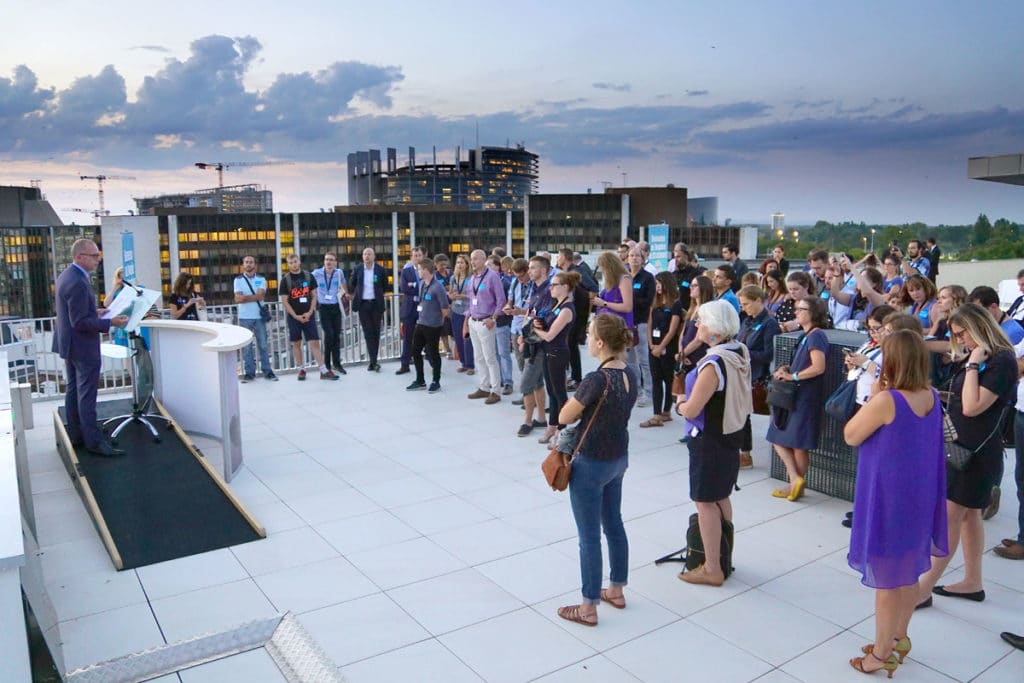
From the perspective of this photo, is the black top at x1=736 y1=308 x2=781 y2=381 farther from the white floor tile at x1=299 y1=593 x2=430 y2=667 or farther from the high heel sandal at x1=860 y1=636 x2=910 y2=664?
the white floor tile at x1=299 y1=593 x2=430 y2=667

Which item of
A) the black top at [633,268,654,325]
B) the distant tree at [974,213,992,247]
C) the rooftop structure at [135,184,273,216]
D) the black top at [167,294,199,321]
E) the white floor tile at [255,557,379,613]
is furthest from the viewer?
the rooftop structure at [135,184,273,216]

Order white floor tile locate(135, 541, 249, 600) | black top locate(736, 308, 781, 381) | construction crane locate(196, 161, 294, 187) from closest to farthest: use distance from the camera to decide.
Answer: white floor tile locate(135, 541, 249, 600) < black top locate(736, 308, 781, 381) < construction crane locate(196, 161, 294, 187)

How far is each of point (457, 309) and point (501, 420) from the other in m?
2.54

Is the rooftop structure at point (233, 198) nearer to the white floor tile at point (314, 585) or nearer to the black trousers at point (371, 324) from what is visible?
the black trousers at point (371, 324)

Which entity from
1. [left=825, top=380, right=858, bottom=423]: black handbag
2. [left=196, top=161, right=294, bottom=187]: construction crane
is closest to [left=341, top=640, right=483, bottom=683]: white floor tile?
[left=825, top=380, right=858, bottom=423]: black handbag

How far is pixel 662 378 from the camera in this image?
7789 mm

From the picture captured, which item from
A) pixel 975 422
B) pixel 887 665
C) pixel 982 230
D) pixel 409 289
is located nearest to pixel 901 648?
pixel 887 665

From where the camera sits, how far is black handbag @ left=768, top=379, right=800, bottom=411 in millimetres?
5340

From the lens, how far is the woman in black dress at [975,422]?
376 centimetres

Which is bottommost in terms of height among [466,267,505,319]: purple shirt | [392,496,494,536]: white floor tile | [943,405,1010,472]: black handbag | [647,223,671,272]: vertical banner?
[392,496,494,536]: white floor tile

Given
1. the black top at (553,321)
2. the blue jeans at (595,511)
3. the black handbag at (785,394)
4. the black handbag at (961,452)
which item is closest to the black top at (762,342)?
the black handbag at (785,394)

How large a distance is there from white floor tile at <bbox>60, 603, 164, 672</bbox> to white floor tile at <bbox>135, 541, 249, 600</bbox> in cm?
22

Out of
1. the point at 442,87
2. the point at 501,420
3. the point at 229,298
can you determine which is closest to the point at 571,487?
the point at 501,420

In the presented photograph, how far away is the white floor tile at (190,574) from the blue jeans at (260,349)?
17.7 feet
